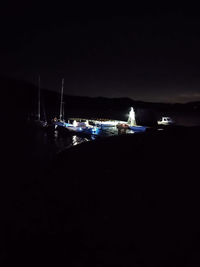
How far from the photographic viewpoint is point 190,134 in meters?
12.9

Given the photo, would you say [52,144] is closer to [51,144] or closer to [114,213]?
[51,144]

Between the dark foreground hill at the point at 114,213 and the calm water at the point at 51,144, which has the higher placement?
the dark foreground hill at the point at 114,213

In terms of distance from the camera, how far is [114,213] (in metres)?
6.88

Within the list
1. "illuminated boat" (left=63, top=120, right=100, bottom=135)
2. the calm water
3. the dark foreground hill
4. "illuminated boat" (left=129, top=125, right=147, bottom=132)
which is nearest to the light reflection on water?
the calm water

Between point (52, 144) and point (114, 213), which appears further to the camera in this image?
point (52, 144)

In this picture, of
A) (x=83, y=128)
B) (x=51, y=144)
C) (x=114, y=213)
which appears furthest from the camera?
(x=83, y=128)

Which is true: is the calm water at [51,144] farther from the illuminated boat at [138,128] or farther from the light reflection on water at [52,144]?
the illuminated boat at [138,128]

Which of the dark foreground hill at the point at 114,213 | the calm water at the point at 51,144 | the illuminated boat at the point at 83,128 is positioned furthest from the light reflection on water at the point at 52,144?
the dark foreground hill at the point at 114,213

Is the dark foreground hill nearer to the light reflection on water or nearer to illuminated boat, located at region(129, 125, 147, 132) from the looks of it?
the light reflection on water

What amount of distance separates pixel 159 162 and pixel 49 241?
568cm

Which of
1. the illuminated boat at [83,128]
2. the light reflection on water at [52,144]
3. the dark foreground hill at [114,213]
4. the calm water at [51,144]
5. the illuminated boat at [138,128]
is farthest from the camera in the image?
the illuminated boat at [138,128]

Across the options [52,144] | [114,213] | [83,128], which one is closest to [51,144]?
[52,144]

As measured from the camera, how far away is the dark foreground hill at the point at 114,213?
18.0ft

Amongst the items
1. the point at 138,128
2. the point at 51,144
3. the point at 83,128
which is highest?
the point at 138,128
